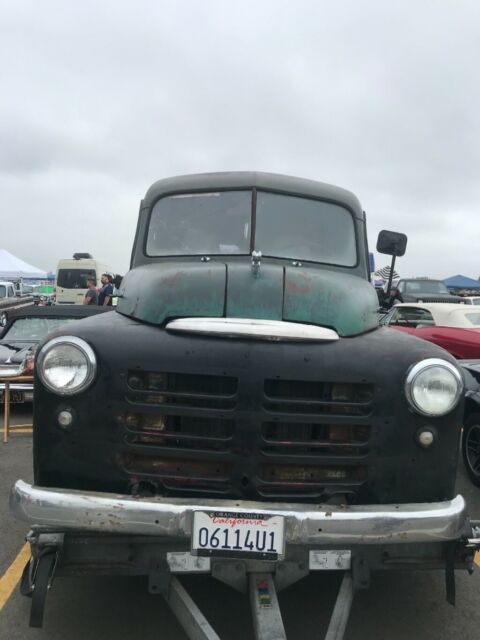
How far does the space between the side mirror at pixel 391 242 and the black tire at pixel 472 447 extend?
69.1 inches

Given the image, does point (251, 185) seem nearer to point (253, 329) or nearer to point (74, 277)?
point (253, 329)

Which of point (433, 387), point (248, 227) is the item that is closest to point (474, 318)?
point (248, 227)

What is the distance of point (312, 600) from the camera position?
124 inches

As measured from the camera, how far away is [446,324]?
8.27 m

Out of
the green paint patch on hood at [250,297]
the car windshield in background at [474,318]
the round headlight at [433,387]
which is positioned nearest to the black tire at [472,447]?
the green paint patch on hood at [250,297]

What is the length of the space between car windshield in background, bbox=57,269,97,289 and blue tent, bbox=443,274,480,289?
22.4 m

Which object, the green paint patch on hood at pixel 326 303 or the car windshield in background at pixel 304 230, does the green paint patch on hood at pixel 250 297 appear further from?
the car windshield in background at pixel 304 230

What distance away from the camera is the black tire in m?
4.96

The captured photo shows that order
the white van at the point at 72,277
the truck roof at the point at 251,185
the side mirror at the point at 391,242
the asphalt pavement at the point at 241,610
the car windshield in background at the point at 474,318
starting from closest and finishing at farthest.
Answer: the asphalt pavement at the point at 241,610
the truck roof at the point at 251,185
the side mirror at the point at 391,242
the car windshield in background at the point at 474,318
the white van at the point at 72,277

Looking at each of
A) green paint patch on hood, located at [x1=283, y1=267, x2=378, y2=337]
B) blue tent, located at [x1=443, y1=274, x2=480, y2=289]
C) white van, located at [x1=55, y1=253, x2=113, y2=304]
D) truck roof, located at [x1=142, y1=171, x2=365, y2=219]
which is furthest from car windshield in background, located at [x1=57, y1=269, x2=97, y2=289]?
blue tent, located at [x1=443, y1=274, x2=480, y2=289]

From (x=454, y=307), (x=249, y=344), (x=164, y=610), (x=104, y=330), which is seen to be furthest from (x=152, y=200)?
(x=454, y=307)

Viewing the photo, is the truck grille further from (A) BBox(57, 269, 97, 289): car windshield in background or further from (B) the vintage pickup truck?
(A) BBox(57, 269, 97, 289): car windshield in background

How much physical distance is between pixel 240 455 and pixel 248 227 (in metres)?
1.78

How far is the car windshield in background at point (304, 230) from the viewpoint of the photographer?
377 cm
